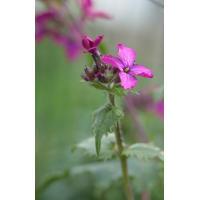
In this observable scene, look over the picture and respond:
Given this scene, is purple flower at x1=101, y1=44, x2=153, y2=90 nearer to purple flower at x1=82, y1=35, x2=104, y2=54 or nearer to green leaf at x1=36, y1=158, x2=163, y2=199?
purple flower at x1=82, y1=35, x2=104, y2=54

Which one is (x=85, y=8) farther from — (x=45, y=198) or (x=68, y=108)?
(x=45, y=198)

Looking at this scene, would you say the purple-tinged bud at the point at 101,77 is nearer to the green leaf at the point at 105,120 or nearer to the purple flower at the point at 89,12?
the green leaf at the point at 105,120

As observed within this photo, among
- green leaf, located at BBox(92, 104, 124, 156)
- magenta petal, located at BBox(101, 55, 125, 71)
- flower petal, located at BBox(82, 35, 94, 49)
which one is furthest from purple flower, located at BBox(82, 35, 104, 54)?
green leaf, located at BBox(92, 104, 124, 156)

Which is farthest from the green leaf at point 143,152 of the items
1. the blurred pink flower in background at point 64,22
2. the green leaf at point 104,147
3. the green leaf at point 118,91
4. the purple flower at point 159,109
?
the blurred pink flower in background at point 64,22

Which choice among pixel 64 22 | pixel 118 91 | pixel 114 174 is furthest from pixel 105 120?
pixel 64 22

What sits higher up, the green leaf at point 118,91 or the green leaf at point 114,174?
the green leaf at point 118,91
